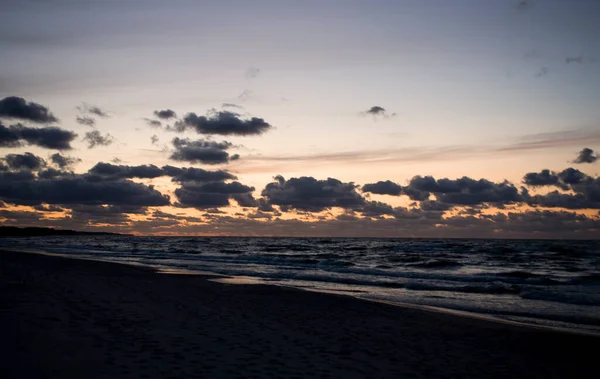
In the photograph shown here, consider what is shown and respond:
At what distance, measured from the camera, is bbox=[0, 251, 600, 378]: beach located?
747 centimetres

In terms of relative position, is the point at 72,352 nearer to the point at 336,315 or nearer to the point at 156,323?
the point at 156,323

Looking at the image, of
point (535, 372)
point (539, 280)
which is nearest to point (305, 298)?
point (535, 372)

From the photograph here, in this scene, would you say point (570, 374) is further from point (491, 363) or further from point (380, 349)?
point (380, 349)

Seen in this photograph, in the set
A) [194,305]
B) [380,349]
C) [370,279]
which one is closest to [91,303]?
[194,305]

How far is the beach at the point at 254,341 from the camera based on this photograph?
294 inches

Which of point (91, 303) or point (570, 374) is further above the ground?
point (91, 303)

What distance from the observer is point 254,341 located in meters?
9.60

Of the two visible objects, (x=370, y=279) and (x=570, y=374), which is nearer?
(x=570, y=374)

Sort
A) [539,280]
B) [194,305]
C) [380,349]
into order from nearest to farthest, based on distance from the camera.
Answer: [380,349] → [194,305] → [539,280]

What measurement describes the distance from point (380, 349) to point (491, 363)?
7.08 feet

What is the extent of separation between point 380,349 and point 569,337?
5690 millimetres

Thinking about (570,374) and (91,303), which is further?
(91,303)

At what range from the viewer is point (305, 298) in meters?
17.6

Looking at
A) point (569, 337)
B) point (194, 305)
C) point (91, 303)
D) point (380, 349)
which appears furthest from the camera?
point (194, 305)
